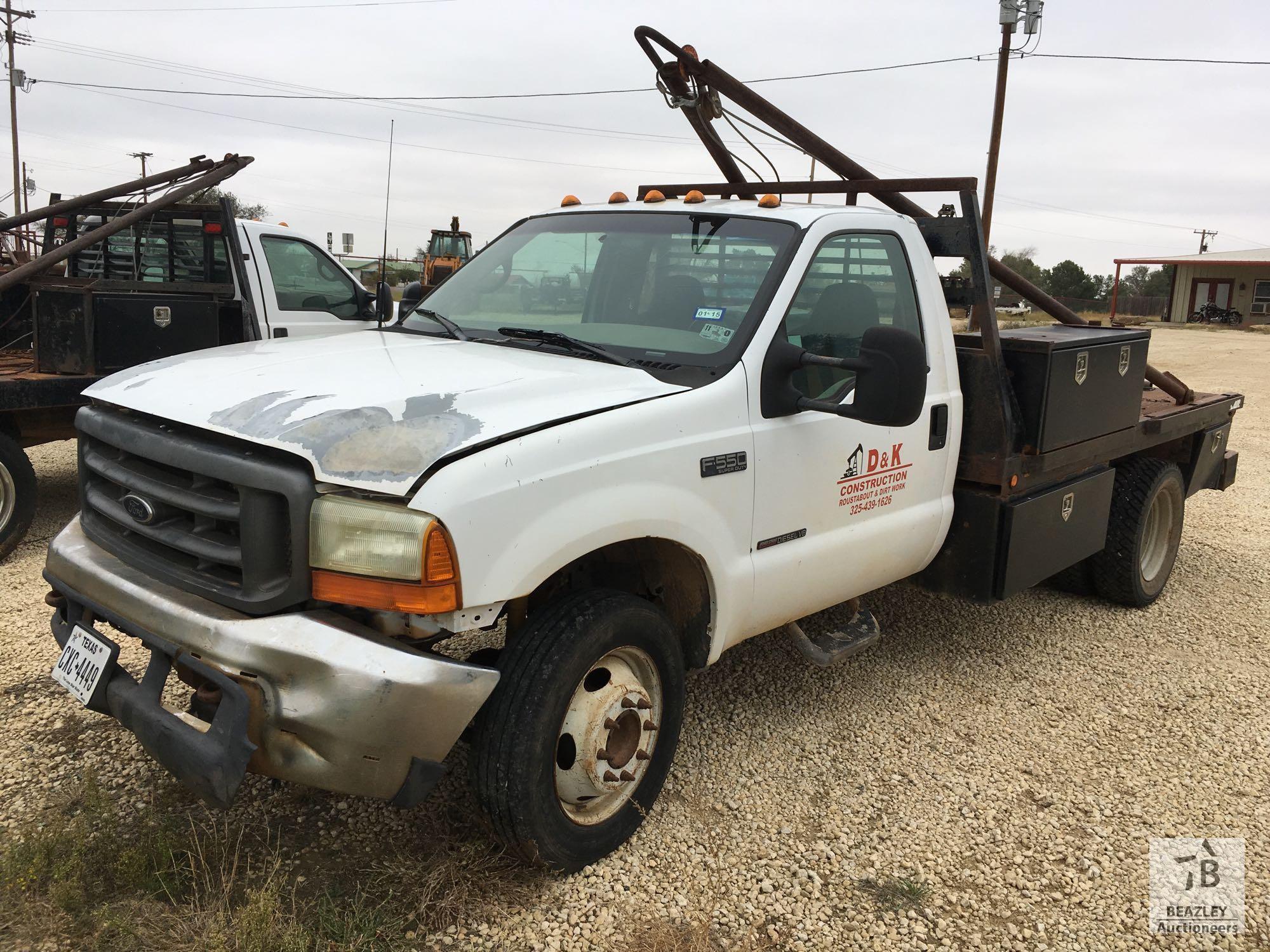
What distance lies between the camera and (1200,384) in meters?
17.3

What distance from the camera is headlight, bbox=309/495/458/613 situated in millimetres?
2373

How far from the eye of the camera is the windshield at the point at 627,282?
11.1ft

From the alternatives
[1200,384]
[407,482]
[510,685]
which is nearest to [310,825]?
[510,685]

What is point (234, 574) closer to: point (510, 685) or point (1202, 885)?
point (510, 685)

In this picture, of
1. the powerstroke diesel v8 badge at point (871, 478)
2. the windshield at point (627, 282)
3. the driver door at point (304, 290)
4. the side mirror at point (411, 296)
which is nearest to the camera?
the windshield at point (627, 282)

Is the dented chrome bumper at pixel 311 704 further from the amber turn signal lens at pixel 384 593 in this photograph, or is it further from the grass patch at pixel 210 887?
the grass patch at pixel 210 887

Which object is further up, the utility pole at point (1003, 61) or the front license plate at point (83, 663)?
the utility pole at point (1003, 61)

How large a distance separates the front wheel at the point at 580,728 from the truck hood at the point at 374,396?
602 mm

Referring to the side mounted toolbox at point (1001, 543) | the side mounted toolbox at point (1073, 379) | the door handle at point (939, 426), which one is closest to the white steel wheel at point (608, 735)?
the door handle at point (939, 426)

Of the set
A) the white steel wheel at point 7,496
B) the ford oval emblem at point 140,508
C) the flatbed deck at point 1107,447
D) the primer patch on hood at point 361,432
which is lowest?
the white steel wheel at point 7,496

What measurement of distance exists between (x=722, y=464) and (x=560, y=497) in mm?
672

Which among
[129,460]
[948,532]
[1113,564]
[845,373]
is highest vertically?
[845,373]

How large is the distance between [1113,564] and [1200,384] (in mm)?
13988

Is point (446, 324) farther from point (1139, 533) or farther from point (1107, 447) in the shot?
point (1139, 533)
